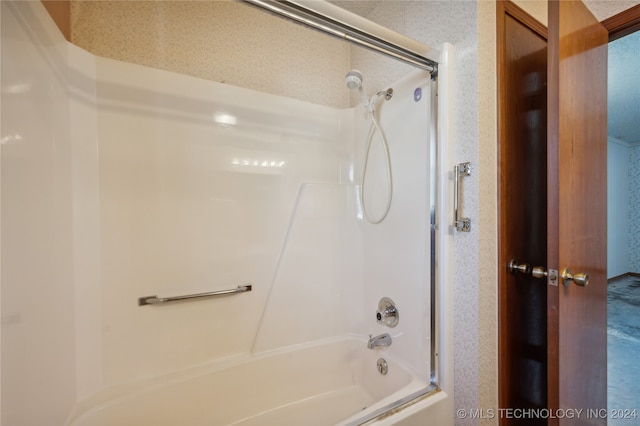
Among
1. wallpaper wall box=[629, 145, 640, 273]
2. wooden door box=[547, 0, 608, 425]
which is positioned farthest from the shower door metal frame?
wallpaper wall box=[629, 145, 640, 273]

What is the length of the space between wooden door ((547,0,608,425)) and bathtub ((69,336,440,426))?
570 mm

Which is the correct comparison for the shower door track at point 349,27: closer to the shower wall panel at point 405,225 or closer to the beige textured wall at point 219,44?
the shower wall panel at point 405,225

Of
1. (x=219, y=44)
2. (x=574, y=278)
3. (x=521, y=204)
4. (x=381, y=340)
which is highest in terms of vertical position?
(x=219, y=44)

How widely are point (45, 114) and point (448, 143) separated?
1574mm

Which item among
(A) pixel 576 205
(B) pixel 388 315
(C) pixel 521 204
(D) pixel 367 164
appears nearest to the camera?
(A) pixel 576 205

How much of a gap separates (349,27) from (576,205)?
1054mm

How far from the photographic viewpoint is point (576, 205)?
0.94 meters

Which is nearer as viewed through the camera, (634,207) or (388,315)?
(388,315)

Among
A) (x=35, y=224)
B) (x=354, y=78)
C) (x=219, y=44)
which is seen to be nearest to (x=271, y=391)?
(x=35, y=224)

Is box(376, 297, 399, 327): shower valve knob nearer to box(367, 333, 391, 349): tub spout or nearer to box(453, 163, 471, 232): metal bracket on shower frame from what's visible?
box(367, 333, 391, 349): tub spout

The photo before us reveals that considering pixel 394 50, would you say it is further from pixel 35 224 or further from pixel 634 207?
pixel 634 207

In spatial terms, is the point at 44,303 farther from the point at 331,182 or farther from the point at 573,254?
the point at 573,254

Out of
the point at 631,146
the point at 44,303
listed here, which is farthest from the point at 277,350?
the point at 631,146

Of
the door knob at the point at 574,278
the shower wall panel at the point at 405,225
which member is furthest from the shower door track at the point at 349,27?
the door knob at the point at 574,278
